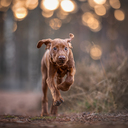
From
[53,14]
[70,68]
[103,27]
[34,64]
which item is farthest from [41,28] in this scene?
[70,68]

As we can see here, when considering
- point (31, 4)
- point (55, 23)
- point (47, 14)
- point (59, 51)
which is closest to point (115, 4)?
point (55, 23)

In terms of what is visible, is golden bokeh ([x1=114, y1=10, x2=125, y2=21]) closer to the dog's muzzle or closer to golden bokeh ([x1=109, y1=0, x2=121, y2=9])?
golden bokeh ([x1=109, y1=0, x2=121, y2=9])

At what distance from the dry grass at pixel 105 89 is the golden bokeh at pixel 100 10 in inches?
393

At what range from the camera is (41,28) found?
1811cm

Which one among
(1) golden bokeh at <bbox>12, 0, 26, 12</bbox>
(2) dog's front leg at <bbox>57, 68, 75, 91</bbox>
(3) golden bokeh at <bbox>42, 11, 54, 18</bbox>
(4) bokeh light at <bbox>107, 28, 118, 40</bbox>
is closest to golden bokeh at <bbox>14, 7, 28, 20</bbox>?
(1) golden bokeh at <bbox>12, 0, 26, 12</bbox>

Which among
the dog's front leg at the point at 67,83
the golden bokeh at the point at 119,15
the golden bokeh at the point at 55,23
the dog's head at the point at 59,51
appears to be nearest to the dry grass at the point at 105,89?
the dog's front leg at the point at 67,83

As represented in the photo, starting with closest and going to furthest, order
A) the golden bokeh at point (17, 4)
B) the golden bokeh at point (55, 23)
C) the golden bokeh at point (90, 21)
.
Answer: the golden bokeh at point (17, 4), the golden bokeh at point (55, 23), the golden bokeh at point (90, 21)

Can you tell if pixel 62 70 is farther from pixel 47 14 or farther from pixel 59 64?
pixel 47 14

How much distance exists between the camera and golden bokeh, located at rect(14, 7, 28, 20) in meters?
16.6

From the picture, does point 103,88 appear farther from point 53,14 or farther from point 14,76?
point 14,76

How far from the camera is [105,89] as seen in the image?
18.2 feet

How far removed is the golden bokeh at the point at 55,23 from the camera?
17.0m

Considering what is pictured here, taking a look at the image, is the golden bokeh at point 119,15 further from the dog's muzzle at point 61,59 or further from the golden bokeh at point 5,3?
the dog's muzzle at point 61,59

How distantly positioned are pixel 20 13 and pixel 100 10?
279 inches
